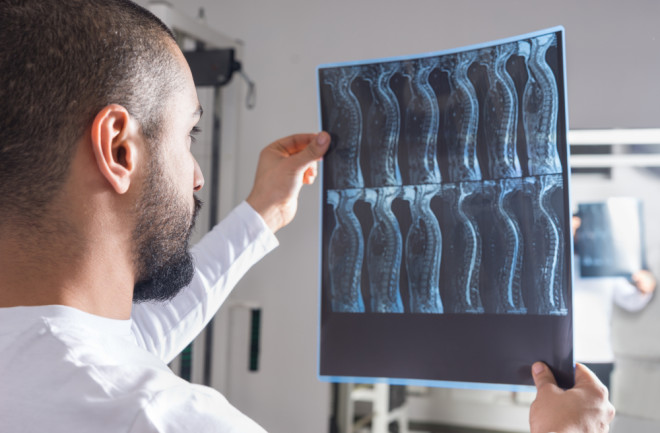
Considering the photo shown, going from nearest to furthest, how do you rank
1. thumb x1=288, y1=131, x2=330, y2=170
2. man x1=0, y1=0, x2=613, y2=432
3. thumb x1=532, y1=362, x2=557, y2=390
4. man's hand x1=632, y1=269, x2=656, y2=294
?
man x1=0, y1=0, x2=613, y2=432, thumb x1=532, y1=362, x2=557, y2=390, thumb x1=288, y1=131, x2=330, y2=170, man's hand x1=632, y1=269, x2=656, y2=294

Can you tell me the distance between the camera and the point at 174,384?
541 mm

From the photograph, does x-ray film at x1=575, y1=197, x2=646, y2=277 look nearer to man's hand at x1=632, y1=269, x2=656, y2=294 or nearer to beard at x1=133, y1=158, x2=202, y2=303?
man's hand at x1=632, y1=269, x2=656, y2=294

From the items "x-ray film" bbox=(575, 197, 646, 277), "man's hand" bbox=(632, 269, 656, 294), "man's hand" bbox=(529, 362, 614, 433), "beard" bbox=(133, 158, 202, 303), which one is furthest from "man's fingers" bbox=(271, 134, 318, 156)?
"man's hand" bbox=(632, 269, 656, 294)

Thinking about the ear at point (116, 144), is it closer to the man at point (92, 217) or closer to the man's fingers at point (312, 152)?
the man at point (92, 217)

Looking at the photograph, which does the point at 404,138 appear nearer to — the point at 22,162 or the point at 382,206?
the point at 382,206

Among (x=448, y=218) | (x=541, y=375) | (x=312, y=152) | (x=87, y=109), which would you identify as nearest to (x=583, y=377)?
(x=541, y=375)

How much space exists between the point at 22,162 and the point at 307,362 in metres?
1.23

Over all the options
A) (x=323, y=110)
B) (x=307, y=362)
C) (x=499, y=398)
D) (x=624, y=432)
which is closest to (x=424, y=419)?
(x=499, y=398)

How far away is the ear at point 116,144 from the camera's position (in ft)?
1.87

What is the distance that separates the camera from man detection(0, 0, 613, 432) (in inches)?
20.2

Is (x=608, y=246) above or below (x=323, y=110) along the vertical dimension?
below

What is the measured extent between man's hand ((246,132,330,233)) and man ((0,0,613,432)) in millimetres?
349

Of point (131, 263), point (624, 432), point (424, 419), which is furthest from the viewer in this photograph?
point (424, 419)

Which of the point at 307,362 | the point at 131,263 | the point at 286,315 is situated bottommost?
the point at 307,362
